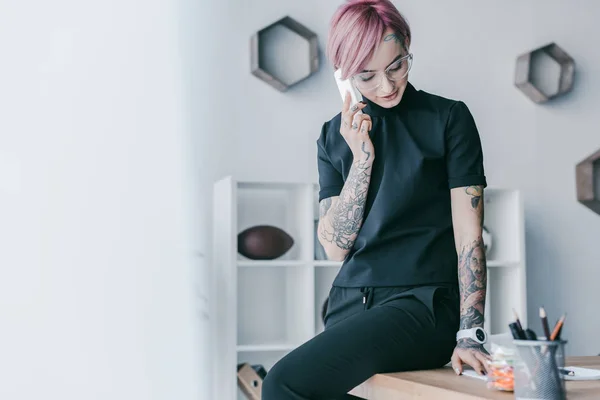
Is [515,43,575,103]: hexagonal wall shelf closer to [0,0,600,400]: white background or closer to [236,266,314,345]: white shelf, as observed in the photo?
[0,0,600,400]: white background

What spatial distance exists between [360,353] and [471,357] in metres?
0.24

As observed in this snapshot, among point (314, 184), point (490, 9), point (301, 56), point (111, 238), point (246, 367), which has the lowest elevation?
point (246, 367)

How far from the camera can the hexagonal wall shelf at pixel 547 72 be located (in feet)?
13.7

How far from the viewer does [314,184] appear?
139 inches

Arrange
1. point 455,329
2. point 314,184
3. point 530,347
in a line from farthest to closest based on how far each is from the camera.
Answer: point 314,184 → point 455,329 → point 530,347

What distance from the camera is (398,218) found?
1.96 m

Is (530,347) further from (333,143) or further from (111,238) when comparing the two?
(111,238)

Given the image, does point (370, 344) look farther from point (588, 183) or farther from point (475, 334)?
point (588, 183)

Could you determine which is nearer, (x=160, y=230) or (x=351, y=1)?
(x=351, y=1)

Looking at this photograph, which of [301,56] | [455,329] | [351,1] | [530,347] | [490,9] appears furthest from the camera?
[490,9]

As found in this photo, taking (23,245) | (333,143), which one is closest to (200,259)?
(23,245)

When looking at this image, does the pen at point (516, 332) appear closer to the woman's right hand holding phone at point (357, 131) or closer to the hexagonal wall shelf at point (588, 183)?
the woman's right hand holding phone at point (357, 131)

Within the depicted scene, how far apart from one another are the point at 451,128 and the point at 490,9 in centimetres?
239

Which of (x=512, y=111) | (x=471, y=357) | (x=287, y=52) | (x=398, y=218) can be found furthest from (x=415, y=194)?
(x=512, y=111)
